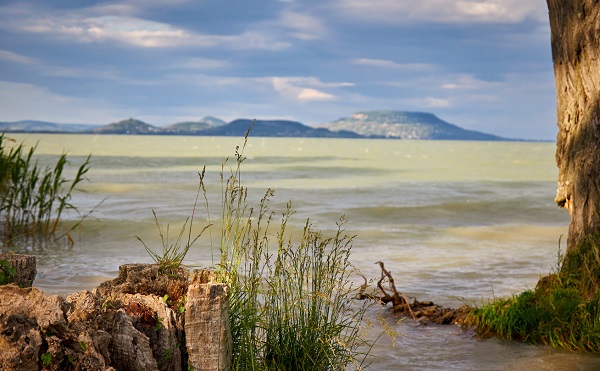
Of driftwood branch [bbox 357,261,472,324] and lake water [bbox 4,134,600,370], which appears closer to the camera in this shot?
lake water [bbox 4,134,600,370]

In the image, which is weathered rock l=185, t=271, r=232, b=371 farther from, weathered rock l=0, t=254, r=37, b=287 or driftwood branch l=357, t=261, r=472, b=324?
driftwood branch l=357, t=261, r=472, b=324

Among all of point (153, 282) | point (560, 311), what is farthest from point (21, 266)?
point (560, 311)

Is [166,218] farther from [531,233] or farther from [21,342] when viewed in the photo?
[21,342]

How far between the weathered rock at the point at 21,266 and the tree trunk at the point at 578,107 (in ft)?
17.9

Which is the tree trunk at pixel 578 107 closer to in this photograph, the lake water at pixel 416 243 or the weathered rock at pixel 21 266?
the lake water at pixel 416 243

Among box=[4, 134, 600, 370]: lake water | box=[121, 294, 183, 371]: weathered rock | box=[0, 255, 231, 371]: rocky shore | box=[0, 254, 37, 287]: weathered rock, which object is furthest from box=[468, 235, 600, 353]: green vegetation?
box=[0, 254, 37, 287]: weathered rock

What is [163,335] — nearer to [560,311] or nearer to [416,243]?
[560,311]

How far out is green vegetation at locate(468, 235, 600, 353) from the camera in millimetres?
6918

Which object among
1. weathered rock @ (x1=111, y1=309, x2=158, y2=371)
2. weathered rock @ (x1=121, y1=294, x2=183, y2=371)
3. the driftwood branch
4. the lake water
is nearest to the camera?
weathered rock @ (x1=111, y1=309, x2=158, y2=371)

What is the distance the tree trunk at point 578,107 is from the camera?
752cm

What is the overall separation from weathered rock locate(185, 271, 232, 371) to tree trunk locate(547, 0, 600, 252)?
4.85 meters

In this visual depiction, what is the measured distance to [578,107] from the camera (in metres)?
7.72

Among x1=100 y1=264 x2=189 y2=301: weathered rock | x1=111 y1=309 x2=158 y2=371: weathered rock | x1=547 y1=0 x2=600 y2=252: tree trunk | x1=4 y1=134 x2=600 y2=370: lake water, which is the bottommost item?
x1=4 y1=134 x2=600 y2=370: lake water

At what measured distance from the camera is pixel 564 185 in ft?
26.2
